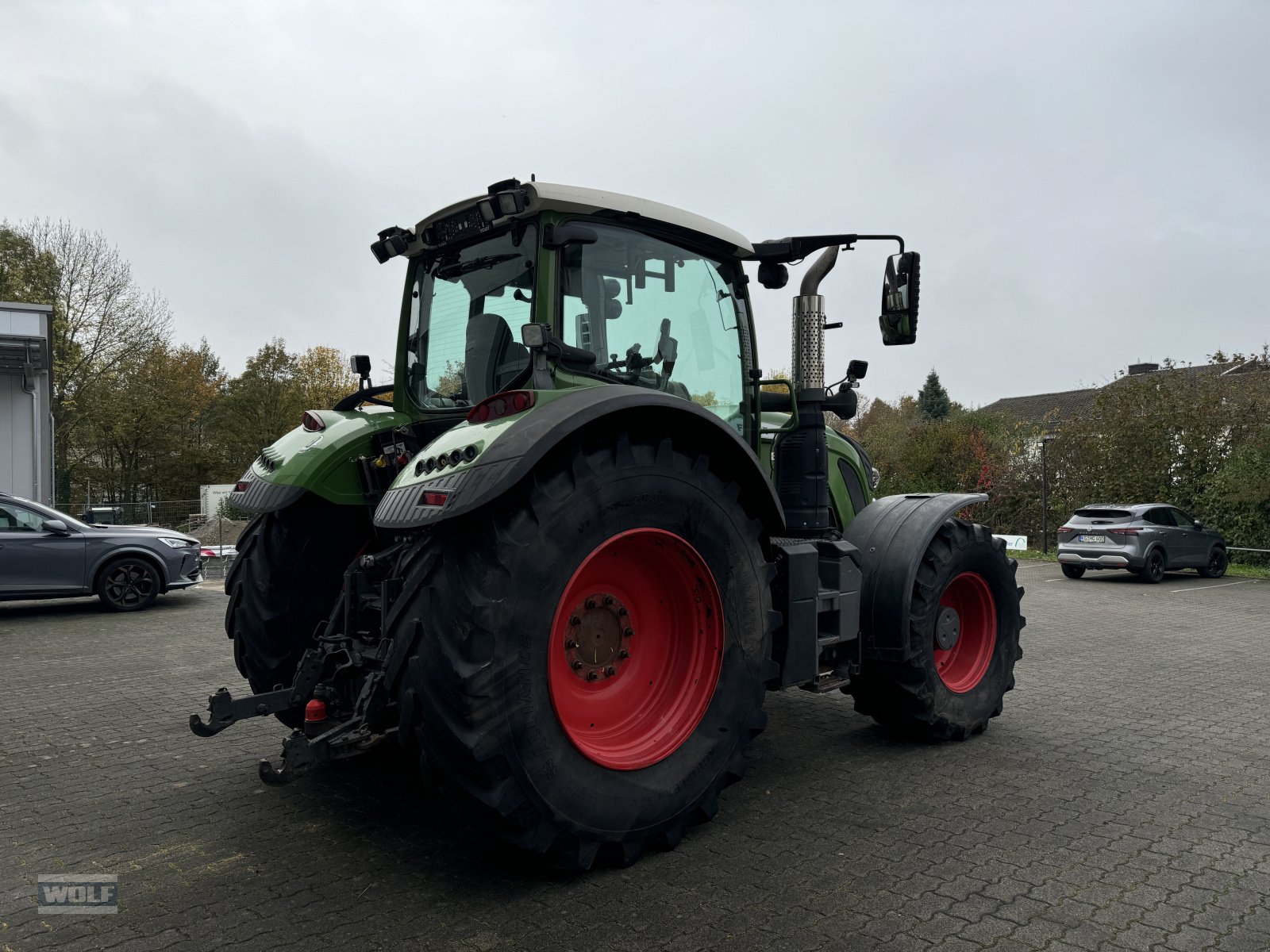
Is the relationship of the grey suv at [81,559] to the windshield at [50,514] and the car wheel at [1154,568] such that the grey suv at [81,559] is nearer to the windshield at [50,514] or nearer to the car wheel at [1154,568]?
the windshield at [50,514]

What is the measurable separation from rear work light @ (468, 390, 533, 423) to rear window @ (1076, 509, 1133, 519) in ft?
52.6

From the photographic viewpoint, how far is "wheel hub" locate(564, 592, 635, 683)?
3.56 meters

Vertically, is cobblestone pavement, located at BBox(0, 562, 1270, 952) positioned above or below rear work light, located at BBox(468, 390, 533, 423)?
below

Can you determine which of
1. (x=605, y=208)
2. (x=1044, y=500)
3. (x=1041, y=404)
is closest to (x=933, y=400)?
(x=1041, y=404)

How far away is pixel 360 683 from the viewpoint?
3.70m

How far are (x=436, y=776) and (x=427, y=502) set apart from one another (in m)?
0.92

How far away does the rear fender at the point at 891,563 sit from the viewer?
475 centimetres

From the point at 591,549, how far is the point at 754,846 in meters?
1.39

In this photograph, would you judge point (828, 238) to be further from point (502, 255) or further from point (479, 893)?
point (479, 893)

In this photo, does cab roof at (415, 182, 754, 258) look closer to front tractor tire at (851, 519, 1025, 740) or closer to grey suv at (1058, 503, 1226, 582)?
front tractor tire at (851, 519, 1025, 740)

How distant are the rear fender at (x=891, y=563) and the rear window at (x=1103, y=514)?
13266 millimetres

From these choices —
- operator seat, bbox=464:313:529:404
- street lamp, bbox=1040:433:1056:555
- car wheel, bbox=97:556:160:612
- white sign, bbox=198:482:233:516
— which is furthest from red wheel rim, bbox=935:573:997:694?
white sign, bbox=198:482:233:516

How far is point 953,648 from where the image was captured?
5402 millimetres

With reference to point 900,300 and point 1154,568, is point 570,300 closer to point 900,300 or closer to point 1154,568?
point 900,300
